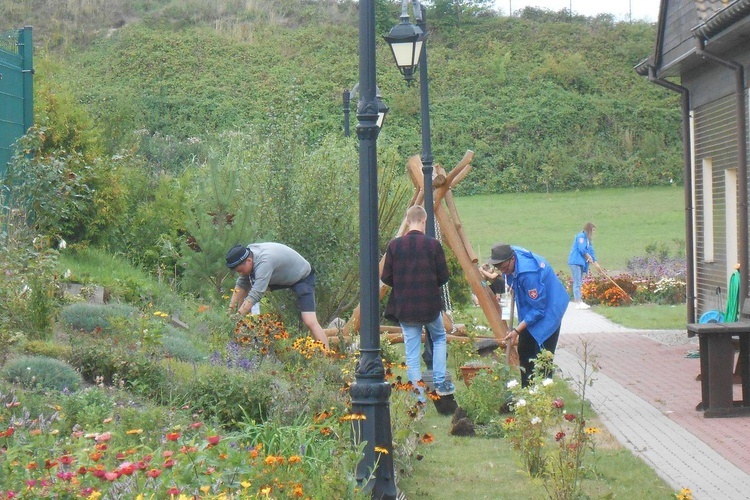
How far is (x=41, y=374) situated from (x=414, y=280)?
10.5ft

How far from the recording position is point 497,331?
12.5 meters

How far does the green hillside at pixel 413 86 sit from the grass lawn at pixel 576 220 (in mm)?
1984

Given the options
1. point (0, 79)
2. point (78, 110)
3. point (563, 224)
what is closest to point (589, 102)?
point (563, 224)

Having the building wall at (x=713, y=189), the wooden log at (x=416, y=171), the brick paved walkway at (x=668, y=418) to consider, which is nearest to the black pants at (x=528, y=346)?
the brick paved walkway at (x=668, y=418)

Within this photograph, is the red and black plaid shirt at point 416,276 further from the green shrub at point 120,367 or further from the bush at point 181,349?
the green shrub at point 120,367

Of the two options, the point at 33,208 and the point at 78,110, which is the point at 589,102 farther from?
the point at 33,208

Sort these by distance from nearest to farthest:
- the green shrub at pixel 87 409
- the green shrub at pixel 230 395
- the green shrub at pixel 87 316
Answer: the green shrub at pixel 87 409 → the green shrub at pixel 230 395 → the green shrub at pixel 87 316

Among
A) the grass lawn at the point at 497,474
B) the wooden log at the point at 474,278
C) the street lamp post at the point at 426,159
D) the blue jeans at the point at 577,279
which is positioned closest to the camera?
the grass lawn at the point at 497,474

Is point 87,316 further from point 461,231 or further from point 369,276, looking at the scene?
point 461,231

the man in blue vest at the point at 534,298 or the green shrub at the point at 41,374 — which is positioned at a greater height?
the man in blue vest at the point at 534,298

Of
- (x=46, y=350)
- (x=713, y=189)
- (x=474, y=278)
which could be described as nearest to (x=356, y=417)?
(x=46, y=350)

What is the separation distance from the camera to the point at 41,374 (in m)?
7.30

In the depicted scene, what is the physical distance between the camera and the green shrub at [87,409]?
6152mm

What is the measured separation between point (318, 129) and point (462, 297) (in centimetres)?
2696
